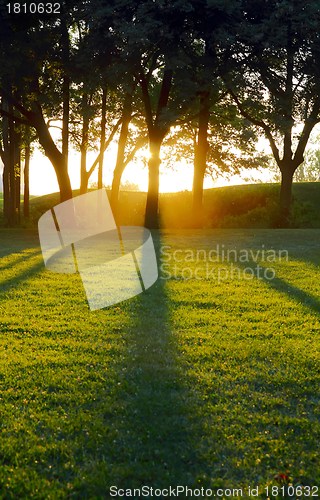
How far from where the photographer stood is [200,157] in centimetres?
3127

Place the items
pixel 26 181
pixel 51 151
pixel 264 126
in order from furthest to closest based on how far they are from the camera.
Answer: pixel 26 181, pixel 264 126, pixel 51 151

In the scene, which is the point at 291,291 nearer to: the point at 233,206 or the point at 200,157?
the point at 200,157

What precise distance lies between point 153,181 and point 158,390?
25.8 meters

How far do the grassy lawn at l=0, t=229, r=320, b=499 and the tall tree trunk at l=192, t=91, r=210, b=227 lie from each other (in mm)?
20221

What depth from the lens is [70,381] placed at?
630cm

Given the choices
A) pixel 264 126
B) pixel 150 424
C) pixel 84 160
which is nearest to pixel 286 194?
pixel 264 126

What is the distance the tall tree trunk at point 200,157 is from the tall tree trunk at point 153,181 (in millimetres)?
2426

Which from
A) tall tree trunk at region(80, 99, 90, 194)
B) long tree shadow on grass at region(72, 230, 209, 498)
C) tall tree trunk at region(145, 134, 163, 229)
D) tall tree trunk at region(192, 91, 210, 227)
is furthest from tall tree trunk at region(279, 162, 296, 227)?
long tree shadow on grass at region(72, 230, 209, 498)

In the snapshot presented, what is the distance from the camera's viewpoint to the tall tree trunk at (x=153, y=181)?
3094cm

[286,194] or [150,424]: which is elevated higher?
[286,194]

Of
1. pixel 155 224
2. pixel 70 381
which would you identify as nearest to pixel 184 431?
pixel 70 381

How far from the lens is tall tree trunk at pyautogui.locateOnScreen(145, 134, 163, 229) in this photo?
102ft

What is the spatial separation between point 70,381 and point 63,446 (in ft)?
5.10

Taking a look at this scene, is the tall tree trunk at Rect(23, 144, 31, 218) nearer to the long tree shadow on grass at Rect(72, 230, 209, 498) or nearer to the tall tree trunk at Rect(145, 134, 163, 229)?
the tall tree trunk at Rect(145, 134, 163, 229)
